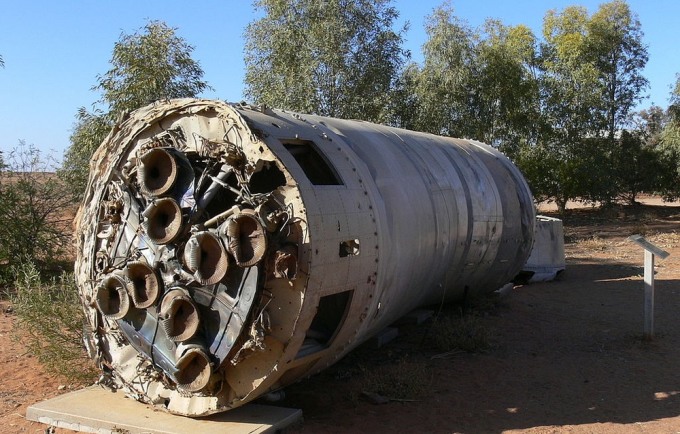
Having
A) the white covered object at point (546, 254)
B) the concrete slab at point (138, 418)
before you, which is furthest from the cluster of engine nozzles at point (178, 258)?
the white covered object at point (546, 254)

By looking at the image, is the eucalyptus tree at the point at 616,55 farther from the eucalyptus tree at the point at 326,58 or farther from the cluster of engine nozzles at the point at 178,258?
the cluster of engine nozzles at the point at 178,258

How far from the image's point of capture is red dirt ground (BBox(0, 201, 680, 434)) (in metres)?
5.84

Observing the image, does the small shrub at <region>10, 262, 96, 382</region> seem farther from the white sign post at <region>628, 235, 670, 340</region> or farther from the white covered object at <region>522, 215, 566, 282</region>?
the white covered object at <region>522, 215, 566, 282</region>

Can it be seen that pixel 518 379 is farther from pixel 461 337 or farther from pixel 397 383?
pixel 397 383

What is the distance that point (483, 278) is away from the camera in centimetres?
969

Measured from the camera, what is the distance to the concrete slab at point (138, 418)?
5.04 metres

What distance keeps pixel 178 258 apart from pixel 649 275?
615 cm

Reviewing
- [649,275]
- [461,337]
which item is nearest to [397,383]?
[461,337]

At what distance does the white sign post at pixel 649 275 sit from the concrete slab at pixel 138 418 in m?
5.24

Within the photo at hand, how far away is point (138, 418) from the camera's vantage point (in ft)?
17.2

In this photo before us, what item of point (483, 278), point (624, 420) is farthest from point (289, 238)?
point (483, 278)

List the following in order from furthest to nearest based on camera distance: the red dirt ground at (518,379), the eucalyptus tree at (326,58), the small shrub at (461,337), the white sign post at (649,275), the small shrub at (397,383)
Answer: the eucalyptus tree at (326,58)
the white sign post at (649,275)
the small shrub at (461,337)
the small shrub at (397,383)
the red dirt ground at (518,379)

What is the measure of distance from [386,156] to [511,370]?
2767 millimetres

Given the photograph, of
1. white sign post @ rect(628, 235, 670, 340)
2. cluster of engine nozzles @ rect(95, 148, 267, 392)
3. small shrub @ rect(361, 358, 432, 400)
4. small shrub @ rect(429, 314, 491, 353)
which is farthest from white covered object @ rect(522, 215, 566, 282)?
cluster of engine nozzles @ rect(95, 148, 267, 392)
